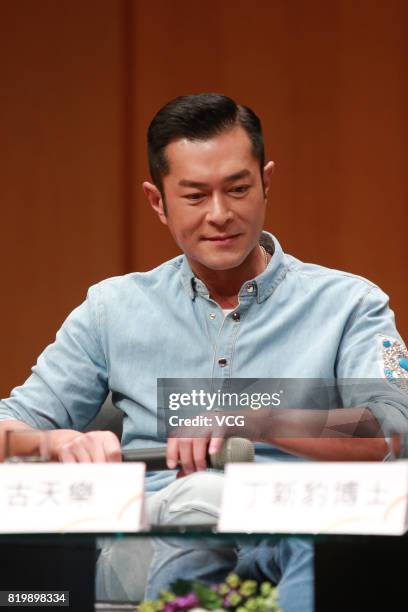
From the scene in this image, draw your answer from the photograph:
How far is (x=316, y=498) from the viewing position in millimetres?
969

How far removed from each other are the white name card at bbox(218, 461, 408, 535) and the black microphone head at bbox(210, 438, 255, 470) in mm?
128

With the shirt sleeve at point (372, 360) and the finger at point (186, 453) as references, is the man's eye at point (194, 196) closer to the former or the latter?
the shirt sleeve at point (372, 360)

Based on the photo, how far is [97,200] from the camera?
3.48m

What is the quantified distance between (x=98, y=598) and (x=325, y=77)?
2632mm

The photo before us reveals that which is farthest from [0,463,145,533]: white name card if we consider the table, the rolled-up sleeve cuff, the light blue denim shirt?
the light blue denim shirt

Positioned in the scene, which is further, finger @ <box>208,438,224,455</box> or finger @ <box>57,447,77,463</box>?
finger @ <box>57,447,77,463</box>

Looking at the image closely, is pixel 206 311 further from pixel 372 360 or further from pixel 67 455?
pixel 67 455

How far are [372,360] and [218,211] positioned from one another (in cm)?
36

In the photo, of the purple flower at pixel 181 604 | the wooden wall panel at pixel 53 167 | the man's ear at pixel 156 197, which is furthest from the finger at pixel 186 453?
the wooden wall panel at pixel 53 167

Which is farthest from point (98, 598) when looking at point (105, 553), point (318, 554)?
point (318, 554)

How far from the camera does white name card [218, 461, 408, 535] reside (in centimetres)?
94

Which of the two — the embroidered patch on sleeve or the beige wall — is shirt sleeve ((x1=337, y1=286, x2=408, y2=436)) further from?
the beige wall

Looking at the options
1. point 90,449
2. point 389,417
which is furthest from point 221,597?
point 389,417

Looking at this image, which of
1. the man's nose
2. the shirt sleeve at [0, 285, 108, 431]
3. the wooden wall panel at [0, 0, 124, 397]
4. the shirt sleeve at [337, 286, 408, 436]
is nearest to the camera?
the shirt sleeve at [337, 286, 408, 436]
